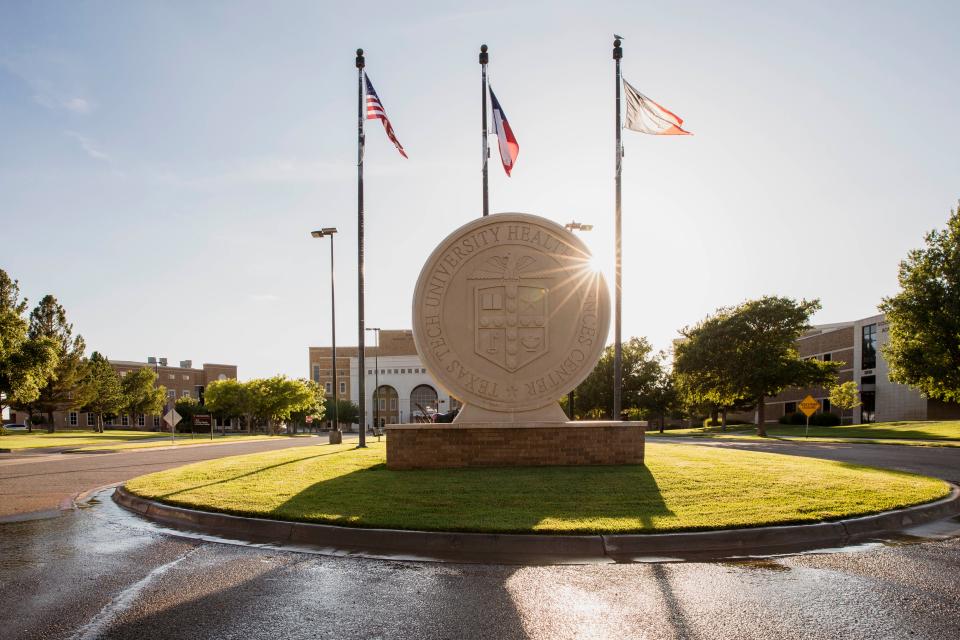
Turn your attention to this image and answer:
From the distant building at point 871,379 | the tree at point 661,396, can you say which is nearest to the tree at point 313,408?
the tree at point 661,396

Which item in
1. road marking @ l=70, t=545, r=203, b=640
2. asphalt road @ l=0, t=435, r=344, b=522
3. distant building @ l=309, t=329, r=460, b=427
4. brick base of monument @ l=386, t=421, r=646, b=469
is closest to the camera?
road marking @ l=70, t=545, r=203, b=640

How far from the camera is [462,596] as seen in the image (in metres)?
5.52

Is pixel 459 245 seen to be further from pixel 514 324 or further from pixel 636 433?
pixel 636 433

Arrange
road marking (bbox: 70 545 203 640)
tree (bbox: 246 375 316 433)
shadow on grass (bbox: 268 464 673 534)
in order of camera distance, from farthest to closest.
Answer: tree (bbox: 246 375 316 433)
shadow on grass (bbox: 268 464 673 534)
road marking (bbox: 70 545 203 640)

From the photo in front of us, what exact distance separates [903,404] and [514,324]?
59.4 metres

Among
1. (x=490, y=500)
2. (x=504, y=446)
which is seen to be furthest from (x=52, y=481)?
(x=490, y=500)

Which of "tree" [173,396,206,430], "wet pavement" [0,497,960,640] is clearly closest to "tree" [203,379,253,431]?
"tree" [173,396,206,430]

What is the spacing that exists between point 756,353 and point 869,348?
2889 centimetres

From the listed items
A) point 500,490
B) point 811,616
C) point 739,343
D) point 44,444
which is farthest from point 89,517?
point 739,343

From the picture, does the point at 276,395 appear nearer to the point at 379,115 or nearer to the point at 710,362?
the point at 710,362

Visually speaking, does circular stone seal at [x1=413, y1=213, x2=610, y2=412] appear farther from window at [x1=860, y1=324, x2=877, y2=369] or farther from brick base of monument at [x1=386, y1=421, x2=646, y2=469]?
window at [x1=860, y1=324, x2=877, y2=369]

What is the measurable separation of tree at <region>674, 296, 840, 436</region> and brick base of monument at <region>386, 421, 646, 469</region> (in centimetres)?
3231

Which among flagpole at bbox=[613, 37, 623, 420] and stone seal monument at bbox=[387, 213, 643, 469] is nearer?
stone seal monument at bbox=[387, 213, 643, 469]

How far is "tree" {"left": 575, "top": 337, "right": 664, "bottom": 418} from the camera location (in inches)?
2259
